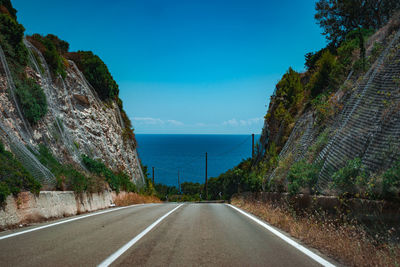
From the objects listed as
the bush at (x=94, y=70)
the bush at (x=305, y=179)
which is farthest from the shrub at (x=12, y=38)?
the bush at (x=305, y=179)

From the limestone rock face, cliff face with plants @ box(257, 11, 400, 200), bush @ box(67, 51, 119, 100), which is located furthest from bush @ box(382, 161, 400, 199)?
bush @ box(67, 51, 119, 100)

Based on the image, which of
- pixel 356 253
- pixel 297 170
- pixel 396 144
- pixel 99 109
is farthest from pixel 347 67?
pixel 99 109

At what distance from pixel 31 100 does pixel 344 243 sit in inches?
619

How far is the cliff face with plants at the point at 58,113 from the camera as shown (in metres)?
13.7

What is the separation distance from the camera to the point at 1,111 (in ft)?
46.2

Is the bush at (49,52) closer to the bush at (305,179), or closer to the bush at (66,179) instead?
the bush at (66,179)

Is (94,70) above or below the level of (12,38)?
above

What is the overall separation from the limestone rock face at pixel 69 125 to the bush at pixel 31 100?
0.40 metres

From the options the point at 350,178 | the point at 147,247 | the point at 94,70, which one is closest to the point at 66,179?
the point at 147,247

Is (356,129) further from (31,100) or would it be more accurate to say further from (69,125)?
(69,125)

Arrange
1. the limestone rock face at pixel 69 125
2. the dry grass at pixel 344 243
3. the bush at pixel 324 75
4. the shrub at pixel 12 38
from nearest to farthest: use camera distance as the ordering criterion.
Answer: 1. the dry grass at pixel 344 243
2. the limestone rock face at pixel 69 125
3. the shrub at pixel 12 38
4. the bush at pixel 324 75

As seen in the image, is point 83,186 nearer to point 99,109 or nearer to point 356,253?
point 356,253

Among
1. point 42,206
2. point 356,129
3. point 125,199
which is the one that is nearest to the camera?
point 356,129

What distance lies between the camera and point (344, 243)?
18.0 ft
